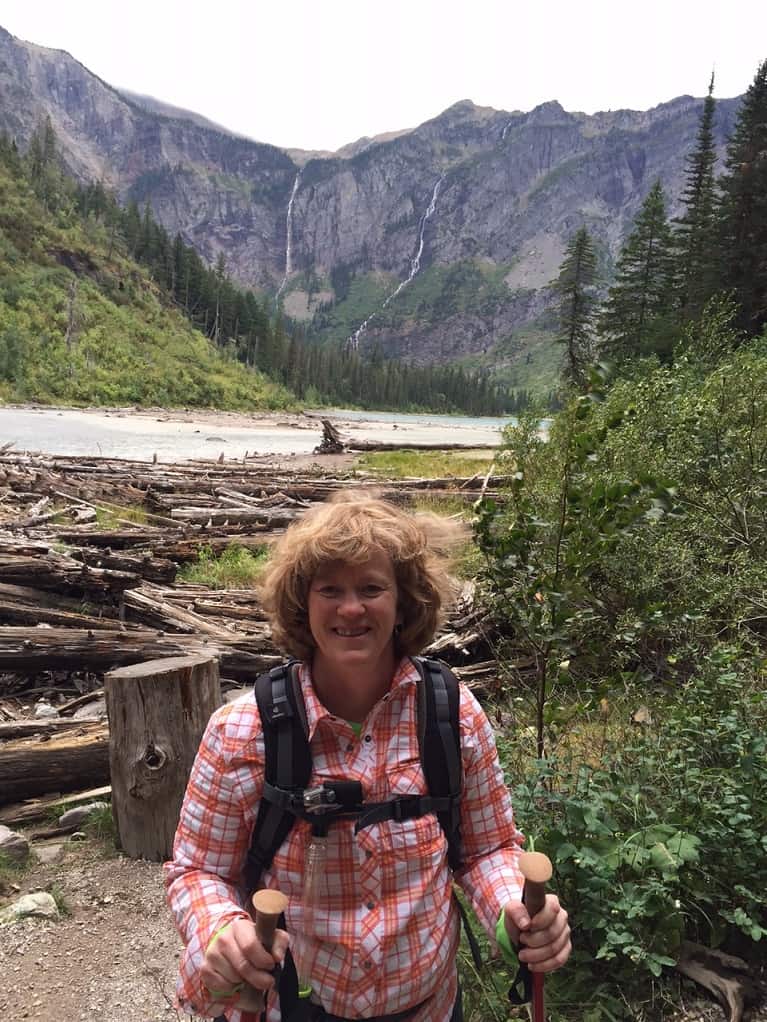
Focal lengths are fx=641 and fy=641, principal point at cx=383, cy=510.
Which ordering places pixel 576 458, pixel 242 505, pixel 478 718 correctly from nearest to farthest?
pixel 478 718
pixel 576 458
pixel 242 505

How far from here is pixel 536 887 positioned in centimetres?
146

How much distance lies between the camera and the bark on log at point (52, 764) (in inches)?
189

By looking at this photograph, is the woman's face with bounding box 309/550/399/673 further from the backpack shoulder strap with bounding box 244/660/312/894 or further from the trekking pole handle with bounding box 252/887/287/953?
the trekking pole handle with bounding box 252/887/287/953

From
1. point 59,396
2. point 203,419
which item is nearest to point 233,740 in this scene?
point 203,419

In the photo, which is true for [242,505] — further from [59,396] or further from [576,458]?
[59,396]

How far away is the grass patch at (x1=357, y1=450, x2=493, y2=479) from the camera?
2245 cm

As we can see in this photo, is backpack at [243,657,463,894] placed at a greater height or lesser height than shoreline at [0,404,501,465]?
greater

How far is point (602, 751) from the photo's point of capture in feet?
13.2

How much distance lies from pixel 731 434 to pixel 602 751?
3.69 metres

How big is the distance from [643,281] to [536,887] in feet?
160

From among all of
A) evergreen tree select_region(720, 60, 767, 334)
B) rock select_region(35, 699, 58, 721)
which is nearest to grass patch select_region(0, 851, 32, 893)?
rock select_region(35, 699, 58, 721)

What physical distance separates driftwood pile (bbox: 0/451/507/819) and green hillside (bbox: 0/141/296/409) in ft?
168

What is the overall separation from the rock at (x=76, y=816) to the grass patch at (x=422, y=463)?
16.5 metres

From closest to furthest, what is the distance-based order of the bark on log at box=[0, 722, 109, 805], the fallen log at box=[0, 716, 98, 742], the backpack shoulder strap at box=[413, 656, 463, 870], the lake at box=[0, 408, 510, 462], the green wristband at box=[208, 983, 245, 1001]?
the green wristband at box=[208, 983, 245, 1001] < the backpack shoulder strap at box=[413, 656, 463, 870] < the bark on log at box=[0, 722, 109, 805] < the fallen log at box=[0, 716, 98, 742] < the lake at box=[0, 408, 510, 462]
